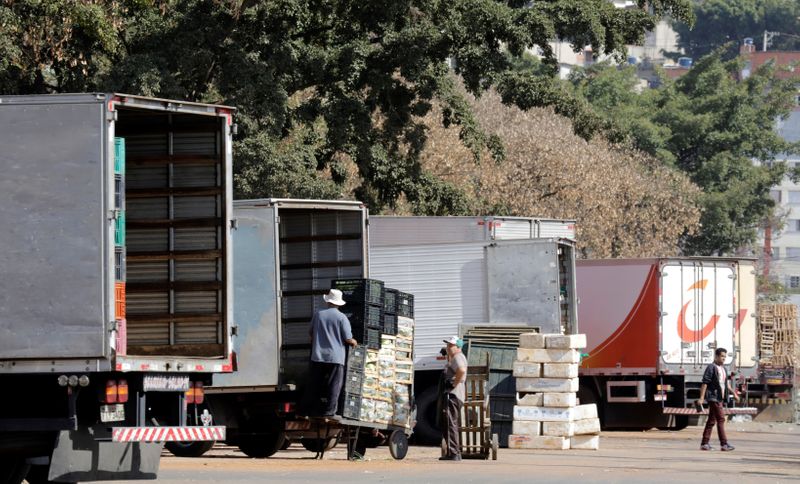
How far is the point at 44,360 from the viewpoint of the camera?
515 inches

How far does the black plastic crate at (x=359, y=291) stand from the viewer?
2002 cm

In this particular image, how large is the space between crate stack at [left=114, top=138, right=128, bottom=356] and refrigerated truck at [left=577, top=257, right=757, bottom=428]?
58.7 ft

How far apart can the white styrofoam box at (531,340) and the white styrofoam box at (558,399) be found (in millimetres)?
719

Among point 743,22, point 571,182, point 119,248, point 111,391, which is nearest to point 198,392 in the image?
point 111,391

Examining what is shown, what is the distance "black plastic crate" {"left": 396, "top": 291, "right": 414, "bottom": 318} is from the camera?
2072cm

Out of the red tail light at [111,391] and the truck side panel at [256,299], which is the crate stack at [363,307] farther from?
the red tail light at [111,391]

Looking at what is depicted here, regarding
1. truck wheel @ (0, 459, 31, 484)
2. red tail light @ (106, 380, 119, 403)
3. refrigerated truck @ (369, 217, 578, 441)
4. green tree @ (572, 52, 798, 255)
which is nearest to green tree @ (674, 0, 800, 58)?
green tree @ (572, 52, 798, 255)

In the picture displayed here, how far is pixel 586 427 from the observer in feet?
81.2

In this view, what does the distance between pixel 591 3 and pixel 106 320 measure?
2005cm

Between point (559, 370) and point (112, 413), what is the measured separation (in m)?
11.7

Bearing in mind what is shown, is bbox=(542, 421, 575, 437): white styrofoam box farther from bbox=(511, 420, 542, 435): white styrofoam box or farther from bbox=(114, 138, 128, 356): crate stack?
bbox=(114, 138, 128, 356): crate stack

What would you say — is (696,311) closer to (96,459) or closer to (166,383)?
(166,383)

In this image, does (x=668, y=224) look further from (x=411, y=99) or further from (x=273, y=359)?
(x=273, y=359)

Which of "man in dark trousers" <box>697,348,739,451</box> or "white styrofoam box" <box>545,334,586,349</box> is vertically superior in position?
"white styrofoam box" <box>545,334,586,349</box>
